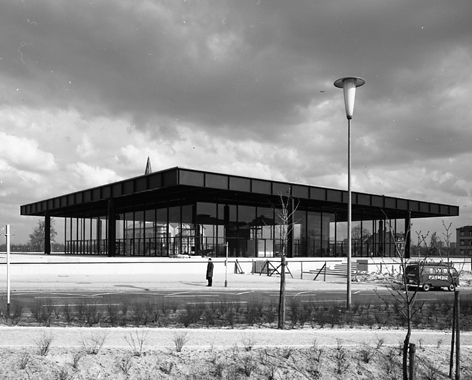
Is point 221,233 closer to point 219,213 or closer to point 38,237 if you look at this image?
point 219,213

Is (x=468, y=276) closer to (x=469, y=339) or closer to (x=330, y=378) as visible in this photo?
(x=469, y=339)

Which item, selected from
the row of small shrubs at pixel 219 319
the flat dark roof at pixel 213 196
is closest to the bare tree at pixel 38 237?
the flat dark roof at pixel 213 196

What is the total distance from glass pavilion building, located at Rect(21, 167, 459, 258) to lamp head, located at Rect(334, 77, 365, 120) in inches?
716

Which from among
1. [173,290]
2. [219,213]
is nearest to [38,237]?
[219,213]

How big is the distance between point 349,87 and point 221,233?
2965 cm

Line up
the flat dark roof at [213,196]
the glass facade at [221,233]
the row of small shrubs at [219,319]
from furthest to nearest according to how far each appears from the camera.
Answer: the glass facade at [221,233] < the flat dark roof at [213,196] < the row of small shrubs at [219,319]

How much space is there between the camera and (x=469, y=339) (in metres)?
9.80

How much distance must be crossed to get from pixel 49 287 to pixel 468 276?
29179 mm

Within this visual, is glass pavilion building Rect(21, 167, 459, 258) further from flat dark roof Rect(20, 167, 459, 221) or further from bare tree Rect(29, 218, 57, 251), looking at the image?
bare tree Rect(29, 218, 57, 251)

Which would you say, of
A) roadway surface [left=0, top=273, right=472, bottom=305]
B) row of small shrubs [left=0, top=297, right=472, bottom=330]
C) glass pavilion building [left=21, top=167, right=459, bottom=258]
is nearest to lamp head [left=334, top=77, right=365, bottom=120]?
row of small shrubs [left=0, top=297, right=472, bottom=330]

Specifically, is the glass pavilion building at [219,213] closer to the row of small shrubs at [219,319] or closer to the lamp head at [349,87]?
the lamp head at [349,87]

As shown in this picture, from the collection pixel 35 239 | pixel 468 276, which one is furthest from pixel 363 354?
pixel 35 239

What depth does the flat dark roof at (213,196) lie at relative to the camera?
3656 centimetres

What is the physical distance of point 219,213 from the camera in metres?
44.8
